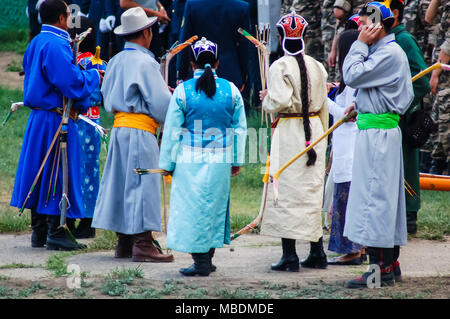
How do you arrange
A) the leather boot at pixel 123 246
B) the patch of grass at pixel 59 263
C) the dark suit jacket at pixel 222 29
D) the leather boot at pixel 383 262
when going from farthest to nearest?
the dark suit jacket at pixel 222 29 < the leather boot at pixel 123 246 < the patch of grass at pixel 59 263 < the leather boot at pixel 383 262

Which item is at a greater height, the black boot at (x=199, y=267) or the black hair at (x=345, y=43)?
the black hair at (x=345, y=43)

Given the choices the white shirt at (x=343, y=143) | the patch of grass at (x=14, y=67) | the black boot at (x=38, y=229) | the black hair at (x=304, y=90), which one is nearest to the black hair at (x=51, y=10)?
the black boot at (x=38, y=229)

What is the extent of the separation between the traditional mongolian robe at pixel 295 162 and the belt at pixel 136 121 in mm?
924

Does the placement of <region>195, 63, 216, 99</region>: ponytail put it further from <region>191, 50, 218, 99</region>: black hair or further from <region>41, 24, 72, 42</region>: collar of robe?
<region>41, 24, 72, 42</region>: collar of robe

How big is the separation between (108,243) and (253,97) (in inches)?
205

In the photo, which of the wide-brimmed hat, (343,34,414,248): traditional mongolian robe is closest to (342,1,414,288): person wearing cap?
(343,34,414,248): traditional mongolian robe

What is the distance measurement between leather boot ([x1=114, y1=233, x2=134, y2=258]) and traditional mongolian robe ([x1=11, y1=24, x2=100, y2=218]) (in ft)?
1.98

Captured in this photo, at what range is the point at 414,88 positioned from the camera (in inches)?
277

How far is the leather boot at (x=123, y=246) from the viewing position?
22.4 ft

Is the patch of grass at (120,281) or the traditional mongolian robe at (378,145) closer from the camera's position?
the patch of grass at (120,281)

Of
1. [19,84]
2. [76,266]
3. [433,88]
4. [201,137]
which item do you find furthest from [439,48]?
[19,84]

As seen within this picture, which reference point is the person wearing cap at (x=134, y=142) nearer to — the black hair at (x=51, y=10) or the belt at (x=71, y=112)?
the belt at (x=71, y=112)

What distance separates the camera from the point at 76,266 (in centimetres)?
632
